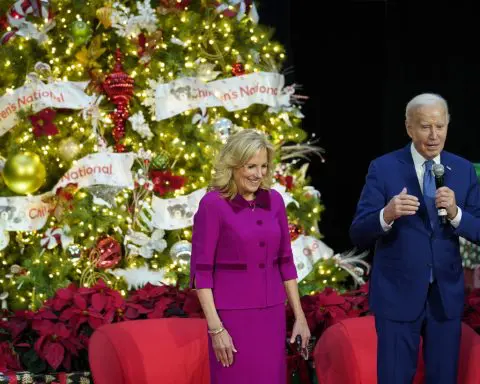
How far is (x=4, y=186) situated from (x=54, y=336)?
2619 mm

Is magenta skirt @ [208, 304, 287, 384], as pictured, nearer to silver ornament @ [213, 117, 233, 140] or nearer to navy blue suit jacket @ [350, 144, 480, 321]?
navy blue suit jacket @ [350, 144, 480, 321]

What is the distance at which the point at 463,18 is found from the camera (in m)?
8.11

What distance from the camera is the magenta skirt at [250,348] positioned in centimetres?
372

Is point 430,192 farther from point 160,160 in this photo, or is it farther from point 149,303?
point 160,160

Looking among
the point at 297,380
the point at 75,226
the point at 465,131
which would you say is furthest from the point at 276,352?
the point at 465,131

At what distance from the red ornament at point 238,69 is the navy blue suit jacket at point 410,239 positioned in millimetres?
3586

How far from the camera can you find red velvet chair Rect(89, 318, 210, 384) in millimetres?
4441

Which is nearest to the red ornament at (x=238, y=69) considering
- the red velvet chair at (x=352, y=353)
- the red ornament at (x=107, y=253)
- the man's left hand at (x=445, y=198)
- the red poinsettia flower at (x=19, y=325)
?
the red ornament at (x=107, y=253)

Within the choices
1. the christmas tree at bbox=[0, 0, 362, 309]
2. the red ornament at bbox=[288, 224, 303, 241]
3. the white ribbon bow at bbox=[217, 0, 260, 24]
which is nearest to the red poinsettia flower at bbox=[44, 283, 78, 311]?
the christmas tree at bbox=[0, 0, 362, 309]

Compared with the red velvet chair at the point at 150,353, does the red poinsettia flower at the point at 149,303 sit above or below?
above

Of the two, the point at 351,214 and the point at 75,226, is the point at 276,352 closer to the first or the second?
the point at 75,226

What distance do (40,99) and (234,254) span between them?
3.87m

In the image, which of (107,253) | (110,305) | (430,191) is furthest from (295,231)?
(430,191)

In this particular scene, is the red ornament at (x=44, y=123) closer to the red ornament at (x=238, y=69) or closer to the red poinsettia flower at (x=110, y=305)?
the red ornament at (x=238, y=69)
